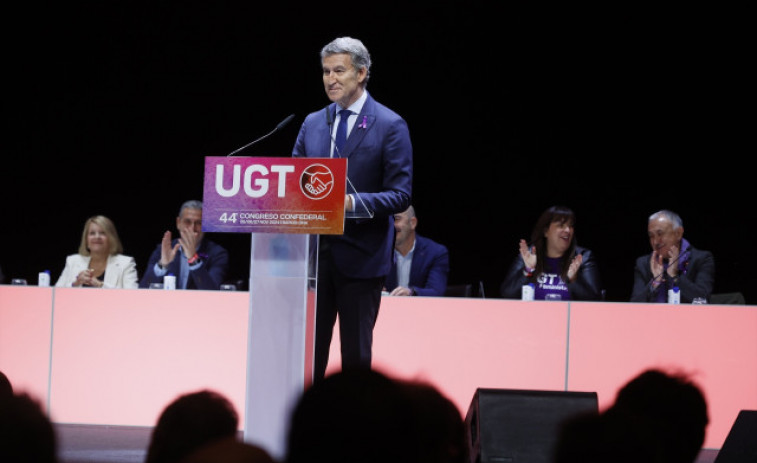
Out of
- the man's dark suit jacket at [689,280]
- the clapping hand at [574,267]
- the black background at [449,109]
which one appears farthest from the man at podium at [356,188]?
the black background at [449,109]

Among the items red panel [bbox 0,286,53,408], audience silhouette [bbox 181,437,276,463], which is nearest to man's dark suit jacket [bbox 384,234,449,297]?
red panel [bbox 0,286,53,408]

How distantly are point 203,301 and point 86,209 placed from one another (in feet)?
7.78

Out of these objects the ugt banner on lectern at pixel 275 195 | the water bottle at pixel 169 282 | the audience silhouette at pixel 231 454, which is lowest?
the audience silhouette at pixel 231 454

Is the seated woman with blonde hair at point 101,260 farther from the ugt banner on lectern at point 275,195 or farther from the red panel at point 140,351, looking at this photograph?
the ugt banner on lectern at point 275,195

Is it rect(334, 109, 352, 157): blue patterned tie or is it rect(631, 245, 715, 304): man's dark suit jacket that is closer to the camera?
rect(334, 109, 352, 157): blue patterned tie

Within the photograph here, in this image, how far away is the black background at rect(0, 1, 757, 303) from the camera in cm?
595

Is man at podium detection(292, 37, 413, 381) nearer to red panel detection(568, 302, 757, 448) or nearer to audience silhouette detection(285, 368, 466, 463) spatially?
audience silhouette detection(285, 368, 466, 463)

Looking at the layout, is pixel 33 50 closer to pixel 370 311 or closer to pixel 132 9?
pixel 132 9

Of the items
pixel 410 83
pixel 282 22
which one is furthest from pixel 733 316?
pixel 282 22

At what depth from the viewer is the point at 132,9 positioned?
246 inches

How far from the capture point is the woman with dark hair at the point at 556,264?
4953mm

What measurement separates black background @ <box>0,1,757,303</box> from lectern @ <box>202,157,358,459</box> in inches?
145

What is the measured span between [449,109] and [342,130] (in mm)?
3440

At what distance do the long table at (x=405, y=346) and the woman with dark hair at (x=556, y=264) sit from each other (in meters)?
0.60
